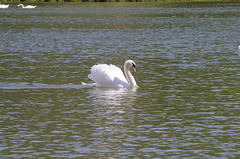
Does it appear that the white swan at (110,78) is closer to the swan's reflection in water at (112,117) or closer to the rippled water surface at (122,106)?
the swan's reflection in water at (112,117)

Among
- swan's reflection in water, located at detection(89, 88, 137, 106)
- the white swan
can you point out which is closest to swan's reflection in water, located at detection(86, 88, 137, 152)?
swan's reflection in water, located at detection(89, 88, 137, 106)

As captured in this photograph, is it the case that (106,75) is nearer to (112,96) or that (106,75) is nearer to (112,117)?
(112,96)

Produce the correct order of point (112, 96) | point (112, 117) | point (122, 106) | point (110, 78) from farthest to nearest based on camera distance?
point (110, 78), point (112, 96), point (122, 106), point (112, 117)

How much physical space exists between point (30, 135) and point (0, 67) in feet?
71.4

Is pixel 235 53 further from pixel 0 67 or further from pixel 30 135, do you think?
pixel 30 135

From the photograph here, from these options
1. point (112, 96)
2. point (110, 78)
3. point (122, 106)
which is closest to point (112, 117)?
point (122, 106)

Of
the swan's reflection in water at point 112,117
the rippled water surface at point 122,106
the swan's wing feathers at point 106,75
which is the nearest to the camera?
the rippled water surface at point 122,106

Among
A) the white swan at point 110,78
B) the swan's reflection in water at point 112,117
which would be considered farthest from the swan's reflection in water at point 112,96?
the white swan at point 110,78

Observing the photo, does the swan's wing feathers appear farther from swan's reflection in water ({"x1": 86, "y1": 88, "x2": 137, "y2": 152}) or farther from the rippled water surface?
the rippled water surface

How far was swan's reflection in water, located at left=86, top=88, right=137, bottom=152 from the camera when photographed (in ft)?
69.8

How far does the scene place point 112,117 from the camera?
25406 mm

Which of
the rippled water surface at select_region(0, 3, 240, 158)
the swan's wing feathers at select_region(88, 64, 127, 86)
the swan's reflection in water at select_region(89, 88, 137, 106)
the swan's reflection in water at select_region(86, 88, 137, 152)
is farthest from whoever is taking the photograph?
the swan's wing feathers at select_region(88, 64, 127, 86)

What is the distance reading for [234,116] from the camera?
84.0ft

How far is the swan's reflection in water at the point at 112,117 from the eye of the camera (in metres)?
21.3
